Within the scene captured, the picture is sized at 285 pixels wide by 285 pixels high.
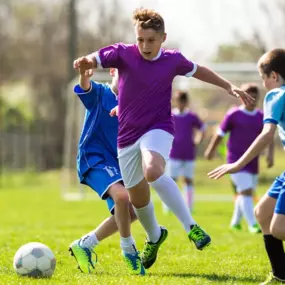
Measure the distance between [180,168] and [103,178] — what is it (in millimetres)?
8727

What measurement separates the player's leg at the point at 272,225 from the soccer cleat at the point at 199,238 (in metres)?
0.42

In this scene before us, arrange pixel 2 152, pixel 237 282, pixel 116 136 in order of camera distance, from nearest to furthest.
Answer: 1. pixel 237 282
2. pixel 116 136
3. pixel 2 152

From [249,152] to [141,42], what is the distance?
127 cm

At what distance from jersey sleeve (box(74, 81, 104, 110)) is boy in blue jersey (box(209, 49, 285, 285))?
1511mm

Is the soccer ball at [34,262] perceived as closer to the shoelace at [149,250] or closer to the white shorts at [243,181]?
the shoelace at [149,250]

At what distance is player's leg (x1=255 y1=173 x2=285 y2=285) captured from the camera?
5.77 metres

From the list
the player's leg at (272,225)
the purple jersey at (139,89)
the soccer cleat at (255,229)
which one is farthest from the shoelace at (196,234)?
the soccer cleat at (255,229)

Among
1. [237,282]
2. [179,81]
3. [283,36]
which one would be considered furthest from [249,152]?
[283,36]

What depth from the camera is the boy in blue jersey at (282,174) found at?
555 cm

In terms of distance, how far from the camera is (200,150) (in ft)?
71.5

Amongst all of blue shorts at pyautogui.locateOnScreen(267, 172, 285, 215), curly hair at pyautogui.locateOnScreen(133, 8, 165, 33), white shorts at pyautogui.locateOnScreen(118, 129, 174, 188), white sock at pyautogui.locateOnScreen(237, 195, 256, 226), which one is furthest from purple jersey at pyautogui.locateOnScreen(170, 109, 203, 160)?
blue shorts at pyautogui.locateOnScreen(267, 172, 285, 215)

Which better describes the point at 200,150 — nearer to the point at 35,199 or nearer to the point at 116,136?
the point at 35,199

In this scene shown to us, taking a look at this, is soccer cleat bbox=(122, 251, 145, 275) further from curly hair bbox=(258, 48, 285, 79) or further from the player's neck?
curly hair bbox=(258, 48, 285, 79)

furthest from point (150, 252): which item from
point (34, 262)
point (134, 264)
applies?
point (34, 262)
